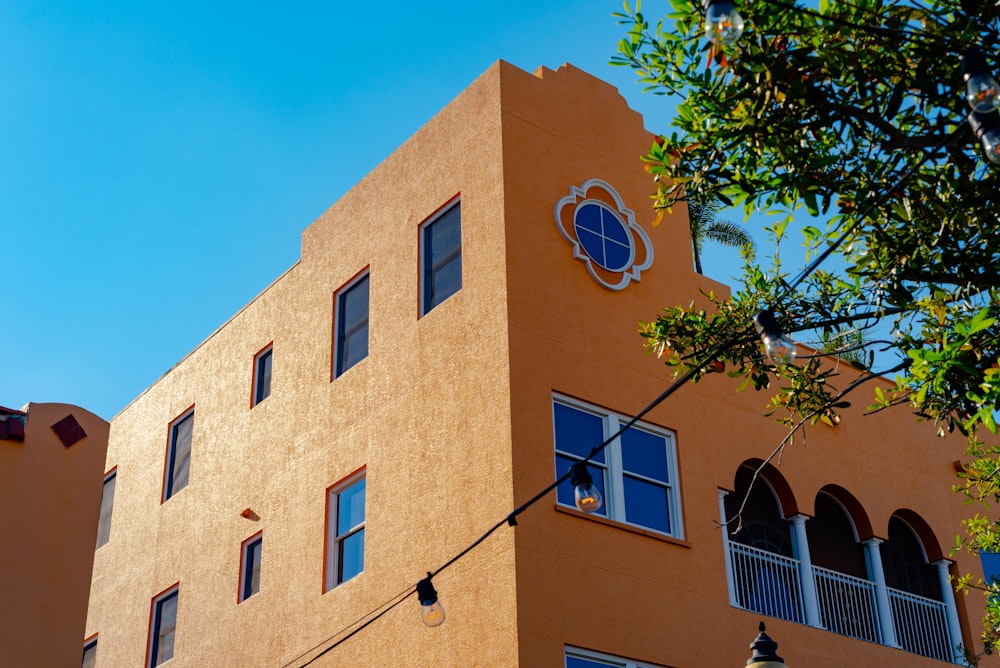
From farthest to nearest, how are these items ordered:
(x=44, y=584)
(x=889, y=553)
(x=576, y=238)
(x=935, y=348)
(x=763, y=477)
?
(x=889, y=553), (x=763, y=477), (x=576, y=238), (x=44, y=584), (x=935, y=348)

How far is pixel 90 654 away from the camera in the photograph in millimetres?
20953

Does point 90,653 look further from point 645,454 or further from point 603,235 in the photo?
point 603,235

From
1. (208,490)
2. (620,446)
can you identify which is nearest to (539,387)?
(620,446)

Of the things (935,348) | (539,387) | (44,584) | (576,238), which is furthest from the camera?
(576,238)

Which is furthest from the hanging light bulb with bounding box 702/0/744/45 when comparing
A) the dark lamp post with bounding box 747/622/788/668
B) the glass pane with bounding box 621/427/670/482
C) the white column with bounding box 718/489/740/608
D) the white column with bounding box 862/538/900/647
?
the white column with bounding box 862/538/900/647

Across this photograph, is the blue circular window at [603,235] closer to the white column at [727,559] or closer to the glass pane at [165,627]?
the white column at [727,559]

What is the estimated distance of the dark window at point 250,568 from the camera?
17.5m

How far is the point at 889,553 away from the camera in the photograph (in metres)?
19.0

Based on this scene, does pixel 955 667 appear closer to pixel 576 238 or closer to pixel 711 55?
pixel 576 238

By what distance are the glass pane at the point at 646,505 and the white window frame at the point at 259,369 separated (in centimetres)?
653

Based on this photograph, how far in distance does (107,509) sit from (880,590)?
1321 centimetres

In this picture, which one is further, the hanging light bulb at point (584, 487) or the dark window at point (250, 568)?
the dark window at point (250, 568)

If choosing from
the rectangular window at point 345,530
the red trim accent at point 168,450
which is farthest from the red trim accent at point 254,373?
the rectangular window at point 345,530

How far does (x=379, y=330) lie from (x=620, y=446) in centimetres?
373
